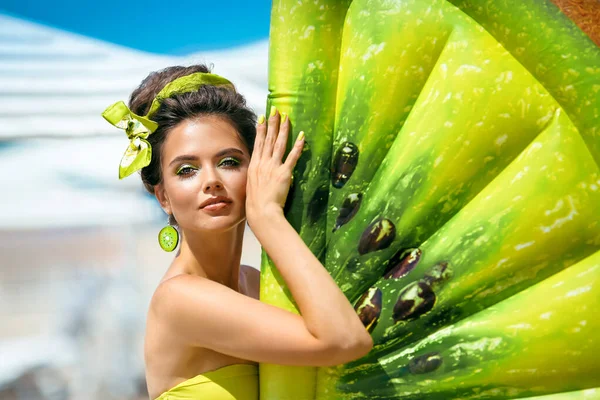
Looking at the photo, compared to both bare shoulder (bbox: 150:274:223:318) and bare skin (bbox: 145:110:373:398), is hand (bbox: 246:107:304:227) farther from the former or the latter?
bare shoulder (bbox: 150:274:223:318)

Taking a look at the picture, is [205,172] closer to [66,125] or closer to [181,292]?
[181,292]

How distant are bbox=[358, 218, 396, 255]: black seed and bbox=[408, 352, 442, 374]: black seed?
A: 210 millimetres

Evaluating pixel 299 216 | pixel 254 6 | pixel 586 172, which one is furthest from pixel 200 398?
pixel 254 6

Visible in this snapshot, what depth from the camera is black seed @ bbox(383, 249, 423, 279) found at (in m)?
1.24

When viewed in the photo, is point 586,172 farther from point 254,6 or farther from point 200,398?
point 254,6

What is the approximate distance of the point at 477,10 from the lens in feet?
3.90

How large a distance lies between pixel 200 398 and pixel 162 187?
1.52 ft

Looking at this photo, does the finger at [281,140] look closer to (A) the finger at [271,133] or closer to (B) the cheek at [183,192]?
(A) the finger at [271,133]

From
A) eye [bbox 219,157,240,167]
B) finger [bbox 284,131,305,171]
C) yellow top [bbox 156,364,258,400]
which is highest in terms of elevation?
eye [bbox 219,157,240,167]

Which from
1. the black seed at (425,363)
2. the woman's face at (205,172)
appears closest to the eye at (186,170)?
the woman's face at (205,172)

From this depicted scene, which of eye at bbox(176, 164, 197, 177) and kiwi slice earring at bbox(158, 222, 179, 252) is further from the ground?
kiwi slice earring at bbox(158, 222, 179, 252)

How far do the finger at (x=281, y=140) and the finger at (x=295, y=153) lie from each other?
0.02m

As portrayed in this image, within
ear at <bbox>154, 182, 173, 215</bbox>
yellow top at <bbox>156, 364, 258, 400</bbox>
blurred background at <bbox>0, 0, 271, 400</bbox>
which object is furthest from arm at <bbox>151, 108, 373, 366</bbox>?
blurred background at <bbox>0, 0, 271, 400</bbox>

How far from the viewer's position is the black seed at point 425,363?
4.01ft
